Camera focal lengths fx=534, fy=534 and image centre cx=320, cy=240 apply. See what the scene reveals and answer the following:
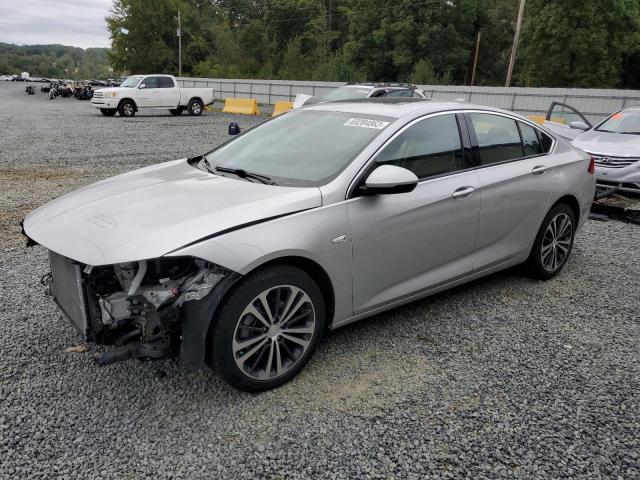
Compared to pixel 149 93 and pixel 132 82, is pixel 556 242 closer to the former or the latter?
pixel 149 93

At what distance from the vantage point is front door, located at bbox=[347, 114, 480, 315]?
A: 10.9 feet

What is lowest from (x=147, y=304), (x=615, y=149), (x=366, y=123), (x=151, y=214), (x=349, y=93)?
(x=147, y=304)

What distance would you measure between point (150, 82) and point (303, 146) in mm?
21403

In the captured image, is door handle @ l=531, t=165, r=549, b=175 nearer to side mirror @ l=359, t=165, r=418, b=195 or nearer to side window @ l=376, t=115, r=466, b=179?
side window @ l=376, t=115, r=466, b=179

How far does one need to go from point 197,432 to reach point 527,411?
5.90ft

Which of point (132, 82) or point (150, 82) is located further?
point (150, 82)

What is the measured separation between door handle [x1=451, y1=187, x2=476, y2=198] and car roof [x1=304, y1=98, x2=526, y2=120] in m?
0.61

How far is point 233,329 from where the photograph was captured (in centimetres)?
279

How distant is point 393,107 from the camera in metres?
3.94

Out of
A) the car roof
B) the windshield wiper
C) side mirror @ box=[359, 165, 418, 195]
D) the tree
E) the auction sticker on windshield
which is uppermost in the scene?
the tree

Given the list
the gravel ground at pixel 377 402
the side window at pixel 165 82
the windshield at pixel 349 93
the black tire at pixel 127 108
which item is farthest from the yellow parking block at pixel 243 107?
the gravel ground at pixel 377 402

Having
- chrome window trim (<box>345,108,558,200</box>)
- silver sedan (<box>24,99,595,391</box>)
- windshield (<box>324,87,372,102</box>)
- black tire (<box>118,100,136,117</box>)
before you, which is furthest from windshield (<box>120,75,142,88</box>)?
chrome window trim (<box>345,108,558,200</box>)

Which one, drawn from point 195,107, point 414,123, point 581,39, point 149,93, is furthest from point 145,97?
point 581,39

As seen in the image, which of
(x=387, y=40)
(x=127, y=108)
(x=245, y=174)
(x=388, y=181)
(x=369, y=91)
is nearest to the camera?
(x=388, y=181)
